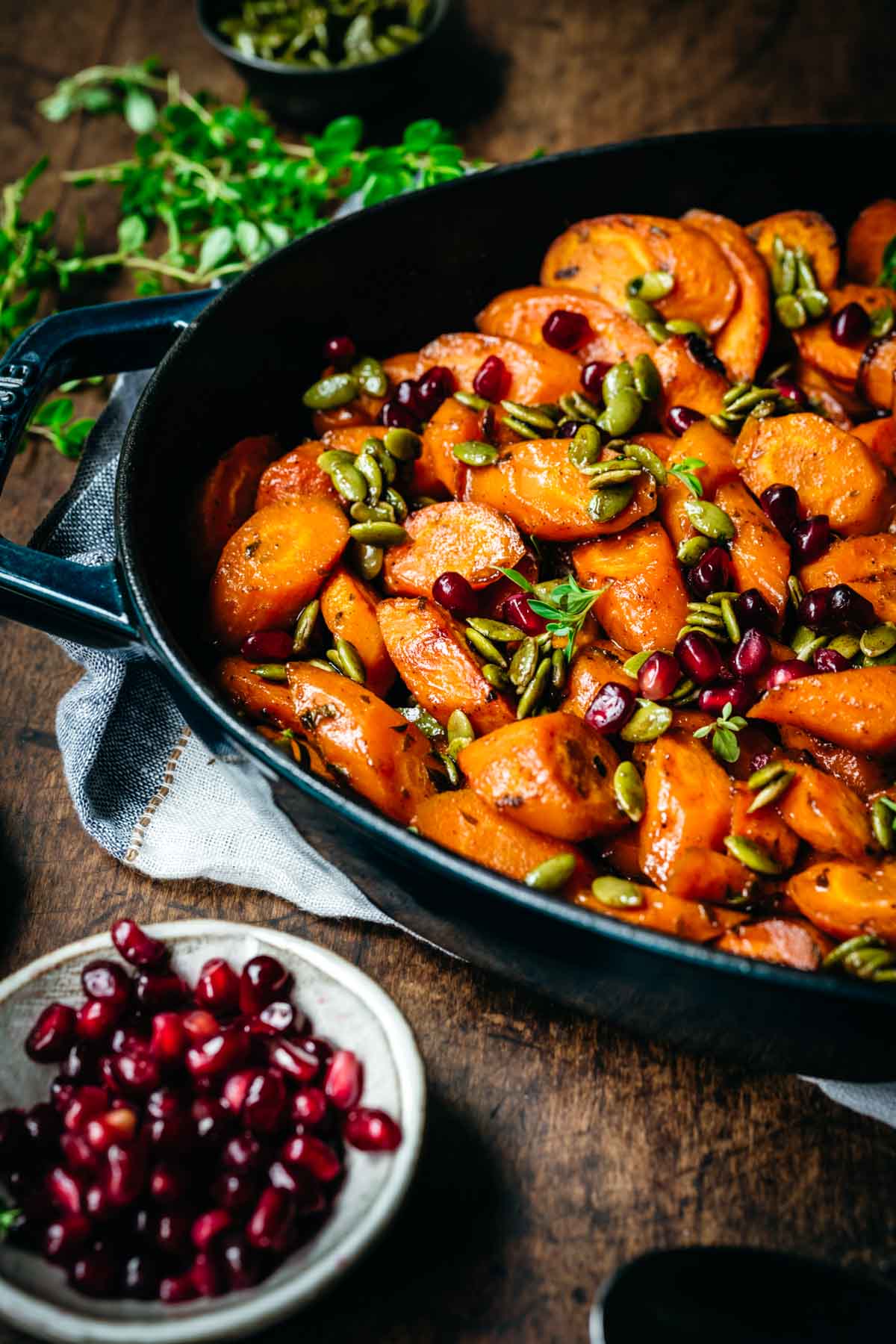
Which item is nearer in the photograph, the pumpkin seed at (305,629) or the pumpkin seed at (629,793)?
the pumpkin seed at (629,793)

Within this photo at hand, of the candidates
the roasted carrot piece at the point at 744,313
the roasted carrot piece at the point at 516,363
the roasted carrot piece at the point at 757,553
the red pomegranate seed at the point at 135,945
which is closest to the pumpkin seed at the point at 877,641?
the roasted carrot piece at the point at 757,553

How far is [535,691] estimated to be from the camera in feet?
7.13

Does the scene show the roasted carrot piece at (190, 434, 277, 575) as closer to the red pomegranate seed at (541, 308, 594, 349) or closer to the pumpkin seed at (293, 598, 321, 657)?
the pumpkin seed at (293, 598, 321, 657)

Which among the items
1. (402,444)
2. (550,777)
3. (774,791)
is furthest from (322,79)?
(774,791)

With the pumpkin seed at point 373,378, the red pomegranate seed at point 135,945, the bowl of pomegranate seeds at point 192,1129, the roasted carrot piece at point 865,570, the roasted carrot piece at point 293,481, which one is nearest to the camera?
the bowl of pomegranate seeds at point 192,1129

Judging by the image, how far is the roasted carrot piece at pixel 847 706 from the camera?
2.05 m

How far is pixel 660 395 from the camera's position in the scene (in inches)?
103

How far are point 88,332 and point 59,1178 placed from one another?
1661 millimetres

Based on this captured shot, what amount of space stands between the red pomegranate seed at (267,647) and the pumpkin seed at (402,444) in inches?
20.1

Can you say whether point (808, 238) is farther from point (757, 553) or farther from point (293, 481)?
point (293, 481)

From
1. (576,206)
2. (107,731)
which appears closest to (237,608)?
(107,731)

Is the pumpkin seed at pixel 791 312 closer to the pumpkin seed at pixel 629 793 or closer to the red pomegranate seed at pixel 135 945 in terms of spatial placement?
the pumpkin seed at pixel 629 793

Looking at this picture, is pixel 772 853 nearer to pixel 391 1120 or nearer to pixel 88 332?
pixel 391 1120

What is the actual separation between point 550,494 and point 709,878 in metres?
0.83
